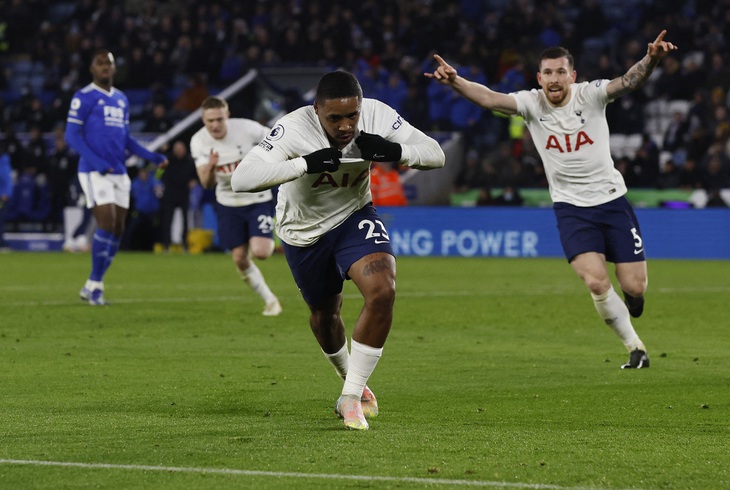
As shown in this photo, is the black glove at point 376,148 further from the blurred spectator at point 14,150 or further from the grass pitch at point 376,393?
the blurred spectator at point 14,150

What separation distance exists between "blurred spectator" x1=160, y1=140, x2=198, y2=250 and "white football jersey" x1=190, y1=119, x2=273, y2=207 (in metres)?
13.6

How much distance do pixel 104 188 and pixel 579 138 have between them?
675cm

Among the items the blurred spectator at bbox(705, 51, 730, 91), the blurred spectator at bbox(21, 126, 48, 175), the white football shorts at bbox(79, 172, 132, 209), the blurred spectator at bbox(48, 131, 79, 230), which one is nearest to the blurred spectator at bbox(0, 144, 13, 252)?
the blurred spectator at bbox(48, 131, 79, 230)

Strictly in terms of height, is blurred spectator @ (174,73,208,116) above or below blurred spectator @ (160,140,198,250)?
above

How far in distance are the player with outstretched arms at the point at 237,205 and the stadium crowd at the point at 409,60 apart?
13.4m

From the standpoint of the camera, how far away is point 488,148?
28.5m

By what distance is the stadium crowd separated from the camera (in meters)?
27.1

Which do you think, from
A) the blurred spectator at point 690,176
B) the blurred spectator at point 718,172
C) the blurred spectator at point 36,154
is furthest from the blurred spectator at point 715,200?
the blurred spectator at point 36,154

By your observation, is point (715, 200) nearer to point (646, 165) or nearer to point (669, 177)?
point (669, 177)

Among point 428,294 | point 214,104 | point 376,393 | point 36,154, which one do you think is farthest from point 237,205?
point 36,154

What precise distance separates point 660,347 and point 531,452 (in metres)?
5.53

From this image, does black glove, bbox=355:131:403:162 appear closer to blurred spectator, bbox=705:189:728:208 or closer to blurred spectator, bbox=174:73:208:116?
blurred spectator, bbox=705:189:728:208

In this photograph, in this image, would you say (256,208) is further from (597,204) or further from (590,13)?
(590,13)

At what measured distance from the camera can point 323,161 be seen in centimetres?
680
